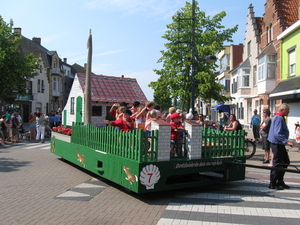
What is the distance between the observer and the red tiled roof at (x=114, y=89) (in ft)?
67.4

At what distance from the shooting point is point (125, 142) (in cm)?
618

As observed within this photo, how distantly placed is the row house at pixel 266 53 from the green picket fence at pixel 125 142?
1436 cm

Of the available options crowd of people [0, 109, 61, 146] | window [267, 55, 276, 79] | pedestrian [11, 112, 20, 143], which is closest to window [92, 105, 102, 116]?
crowd of people [0, 109, 61, 146]

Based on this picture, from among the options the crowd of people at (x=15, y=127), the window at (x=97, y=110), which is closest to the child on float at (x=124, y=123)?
the crowd of people at (x=15, y=127)

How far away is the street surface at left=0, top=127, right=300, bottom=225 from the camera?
4823mm

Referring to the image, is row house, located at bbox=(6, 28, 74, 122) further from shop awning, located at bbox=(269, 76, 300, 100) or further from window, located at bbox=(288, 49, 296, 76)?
window, located at bbox=(288, 49, 296, 76)

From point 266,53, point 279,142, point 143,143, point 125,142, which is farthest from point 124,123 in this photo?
point 266,53

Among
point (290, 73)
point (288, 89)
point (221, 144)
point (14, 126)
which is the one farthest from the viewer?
point (290, 73)

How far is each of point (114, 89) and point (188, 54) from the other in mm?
6043

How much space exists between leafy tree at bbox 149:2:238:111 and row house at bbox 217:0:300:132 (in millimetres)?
4197

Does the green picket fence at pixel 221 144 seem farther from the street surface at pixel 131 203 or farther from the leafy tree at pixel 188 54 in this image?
the leafy tree at pixel 188 54

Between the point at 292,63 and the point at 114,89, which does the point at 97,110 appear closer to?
the point at 114,89

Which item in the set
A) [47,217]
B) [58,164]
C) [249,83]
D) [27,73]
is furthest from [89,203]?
[249,83]

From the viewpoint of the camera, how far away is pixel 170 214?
5.05 m
